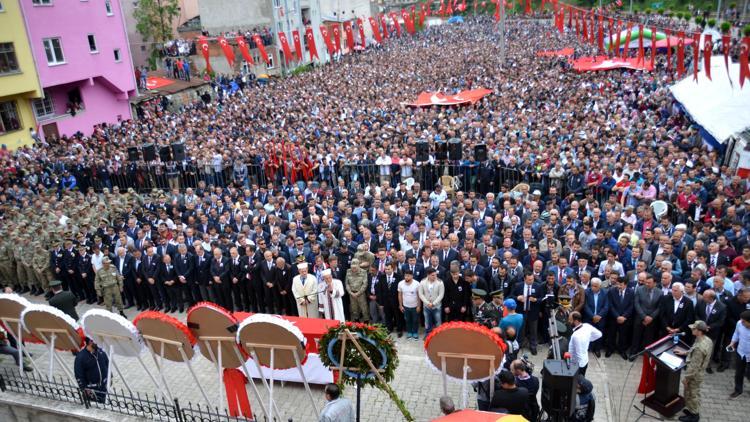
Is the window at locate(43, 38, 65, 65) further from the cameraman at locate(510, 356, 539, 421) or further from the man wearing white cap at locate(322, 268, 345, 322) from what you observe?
the cameraman at locate(510, 356, 539, 421)

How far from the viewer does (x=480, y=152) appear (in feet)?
52.1

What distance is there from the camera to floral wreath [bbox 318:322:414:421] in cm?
616

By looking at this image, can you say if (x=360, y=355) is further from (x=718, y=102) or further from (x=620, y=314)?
(x=718, y=102)

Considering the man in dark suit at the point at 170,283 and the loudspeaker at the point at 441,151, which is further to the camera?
the loudspeaker at the point at 441,151

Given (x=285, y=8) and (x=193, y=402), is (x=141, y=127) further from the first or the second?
(x=285, y=8)

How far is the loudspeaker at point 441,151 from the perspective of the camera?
57.8 feet

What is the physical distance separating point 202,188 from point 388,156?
578 cm

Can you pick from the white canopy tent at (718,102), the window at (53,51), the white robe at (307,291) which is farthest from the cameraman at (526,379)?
the window at (53,51)

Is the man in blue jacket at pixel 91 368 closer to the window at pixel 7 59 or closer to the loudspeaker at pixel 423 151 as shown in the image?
the loudspeaker at pixel 423 151

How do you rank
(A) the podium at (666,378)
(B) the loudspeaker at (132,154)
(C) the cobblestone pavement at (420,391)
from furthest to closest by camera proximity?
(B) the loudspeaker at (132,154), (C) the cobblestone pavement at (420,391), (A) the podium at (666,378)

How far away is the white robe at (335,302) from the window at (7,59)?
72.9ft

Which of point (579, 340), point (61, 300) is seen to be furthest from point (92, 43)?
point (579, 340)

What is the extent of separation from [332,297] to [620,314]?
4794mm

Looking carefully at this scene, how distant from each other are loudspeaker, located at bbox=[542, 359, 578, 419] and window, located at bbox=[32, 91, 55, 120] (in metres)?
27.6
